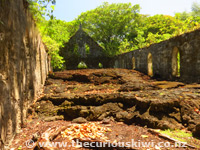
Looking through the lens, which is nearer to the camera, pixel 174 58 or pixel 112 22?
pixel 174 58

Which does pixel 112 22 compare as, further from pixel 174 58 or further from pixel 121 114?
pixel 121 114

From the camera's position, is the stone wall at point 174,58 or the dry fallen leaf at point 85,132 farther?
the stone wall at point 174,58

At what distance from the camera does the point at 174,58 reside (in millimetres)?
8859

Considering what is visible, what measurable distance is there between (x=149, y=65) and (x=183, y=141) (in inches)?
365

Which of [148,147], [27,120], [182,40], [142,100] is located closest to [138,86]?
[142,100]

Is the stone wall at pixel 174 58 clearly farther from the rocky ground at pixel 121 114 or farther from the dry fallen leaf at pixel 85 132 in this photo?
the dry fallen leaf at pixel 85 132

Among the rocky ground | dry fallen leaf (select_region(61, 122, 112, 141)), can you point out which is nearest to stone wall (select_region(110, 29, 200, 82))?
the rocky ground

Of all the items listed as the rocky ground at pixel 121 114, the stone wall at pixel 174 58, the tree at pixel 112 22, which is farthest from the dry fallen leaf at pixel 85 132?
the tree at pixel 112 22

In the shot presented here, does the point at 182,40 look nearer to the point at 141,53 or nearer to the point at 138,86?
the point at 138,86

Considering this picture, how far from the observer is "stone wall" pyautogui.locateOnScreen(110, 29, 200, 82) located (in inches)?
279

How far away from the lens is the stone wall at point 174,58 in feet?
23.3

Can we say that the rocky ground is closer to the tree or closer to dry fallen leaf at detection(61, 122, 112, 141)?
dry fallen leaf at detection(61, 122, 112, 141)

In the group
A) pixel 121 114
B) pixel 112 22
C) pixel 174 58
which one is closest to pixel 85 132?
pixel 121 114

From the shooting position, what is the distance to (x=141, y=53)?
12.6m
